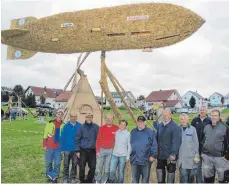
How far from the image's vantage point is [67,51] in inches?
272

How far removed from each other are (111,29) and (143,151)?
8.46ft

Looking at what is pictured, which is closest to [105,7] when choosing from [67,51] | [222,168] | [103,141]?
[67,51]

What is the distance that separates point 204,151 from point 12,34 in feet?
15.2

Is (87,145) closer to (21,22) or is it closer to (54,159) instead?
(54,159)

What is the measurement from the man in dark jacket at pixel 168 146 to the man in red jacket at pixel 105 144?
90 centimetres

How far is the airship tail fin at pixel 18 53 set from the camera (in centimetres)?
710

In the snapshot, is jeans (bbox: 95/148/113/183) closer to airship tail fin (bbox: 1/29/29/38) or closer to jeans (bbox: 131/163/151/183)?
jeans (bbox: 131/163/151/183)

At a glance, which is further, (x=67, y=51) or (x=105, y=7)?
(x=67, y=51)

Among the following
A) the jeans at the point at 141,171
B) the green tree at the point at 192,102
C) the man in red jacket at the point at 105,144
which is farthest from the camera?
the green tree at the point at 192,102

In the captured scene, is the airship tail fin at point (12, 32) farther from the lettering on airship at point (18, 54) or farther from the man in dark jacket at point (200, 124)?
the man in dark jacket at point (200, 124)

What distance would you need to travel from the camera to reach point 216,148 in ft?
15.8

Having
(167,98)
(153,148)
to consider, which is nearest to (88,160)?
(153,148)

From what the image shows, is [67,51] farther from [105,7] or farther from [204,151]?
[204,151]

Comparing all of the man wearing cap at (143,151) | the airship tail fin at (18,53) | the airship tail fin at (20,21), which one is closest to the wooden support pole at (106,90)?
the man wearing cap at (143,151)
